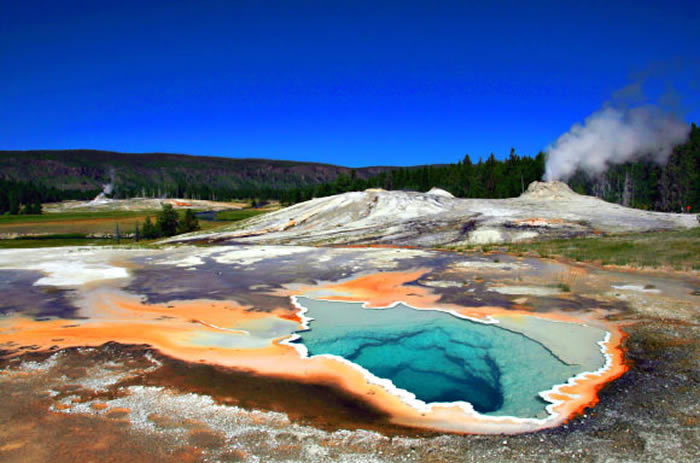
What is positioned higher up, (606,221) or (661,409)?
(606,221)

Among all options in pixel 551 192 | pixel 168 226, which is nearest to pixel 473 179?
pixel 551 192

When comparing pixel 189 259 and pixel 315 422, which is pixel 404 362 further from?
pixel 189 259

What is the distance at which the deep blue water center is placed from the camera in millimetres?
7305

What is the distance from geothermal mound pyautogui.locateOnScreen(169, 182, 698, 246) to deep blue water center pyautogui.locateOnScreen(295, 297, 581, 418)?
56.2 ft

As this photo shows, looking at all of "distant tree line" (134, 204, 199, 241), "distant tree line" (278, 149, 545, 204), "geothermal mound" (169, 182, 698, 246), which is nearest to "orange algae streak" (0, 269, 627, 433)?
"geothermal mound" (169, 182, 698, 246)

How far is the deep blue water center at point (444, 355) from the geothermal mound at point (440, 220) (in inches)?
674

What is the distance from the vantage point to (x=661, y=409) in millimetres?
6180

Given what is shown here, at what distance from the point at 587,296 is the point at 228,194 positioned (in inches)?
6658

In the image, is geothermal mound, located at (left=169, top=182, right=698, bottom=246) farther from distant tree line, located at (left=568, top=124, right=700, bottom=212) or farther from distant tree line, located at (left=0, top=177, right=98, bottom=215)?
distant tree line, located at (left=0, top=177, right=98, bottom=215)

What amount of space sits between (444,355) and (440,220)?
2398cm

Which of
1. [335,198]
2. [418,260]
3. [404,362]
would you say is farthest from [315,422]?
[335,198]

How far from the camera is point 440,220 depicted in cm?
3256

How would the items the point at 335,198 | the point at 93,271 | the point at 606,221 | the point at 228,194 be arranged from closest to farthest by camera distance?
the point at 93,271 → the point at 606,221 → the point at 335,198 → the point at 228,194

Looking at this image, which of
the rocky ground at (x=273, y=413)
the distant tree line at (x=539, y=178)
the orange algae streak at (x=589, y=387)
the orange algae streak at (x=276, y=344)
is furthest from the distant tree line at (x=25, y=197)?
the orange algae streak at (x=589, y=387)
